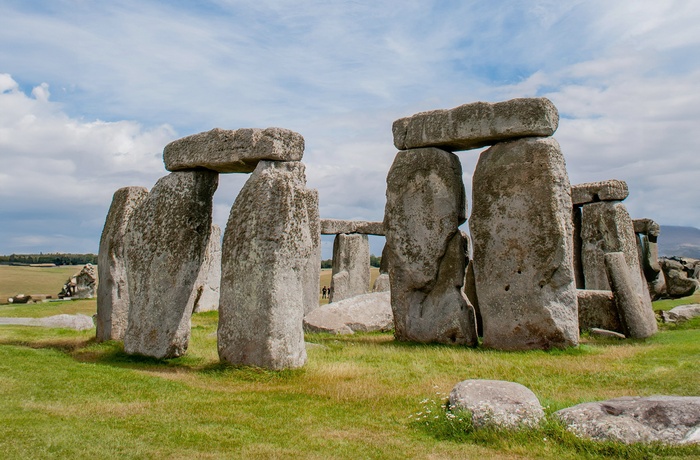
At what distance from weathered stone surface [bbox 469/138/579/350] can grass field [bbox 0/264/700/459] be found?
68cm

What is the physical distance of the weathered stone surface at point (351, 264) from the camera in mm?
26094

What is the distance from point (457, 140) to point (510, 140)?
1054mm

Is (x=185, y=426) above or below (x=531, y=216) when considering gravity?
below

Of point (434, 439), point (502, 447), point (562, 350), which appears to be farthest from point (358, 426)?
point (562, 350)

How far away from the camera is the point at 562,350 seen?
12.2 m

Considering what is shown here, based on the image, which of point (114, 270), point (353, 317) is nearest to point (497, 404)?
point (114, 270)

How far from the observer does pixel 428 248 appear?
45.9ft

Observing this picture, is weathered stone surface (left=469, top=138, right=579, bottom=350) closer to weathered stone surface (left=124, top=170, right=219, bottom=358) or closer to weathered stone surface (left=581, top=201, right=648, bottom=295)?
weathered stone surface (left=124, top=170, right=219, bottom=358)

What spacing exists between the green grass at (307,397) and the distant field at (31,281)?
27579 mm

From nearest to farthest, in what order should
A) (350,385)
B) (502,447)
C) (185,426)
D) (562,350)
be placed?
(502,447) → (185,426) → (350,385) → (562,350)

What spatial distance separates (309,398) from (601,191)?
1424cm

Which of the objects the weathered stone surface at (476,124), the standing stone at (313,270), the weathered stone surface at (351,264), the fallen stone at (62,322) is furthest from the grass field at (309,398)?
the weathered stone surface at (351,264)

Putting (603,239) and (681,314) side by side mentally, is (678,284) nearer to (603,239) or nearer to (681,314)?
(603,239)

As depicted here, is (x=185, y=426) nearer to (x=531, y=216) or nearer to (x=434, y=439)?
(x=434, y=439)
